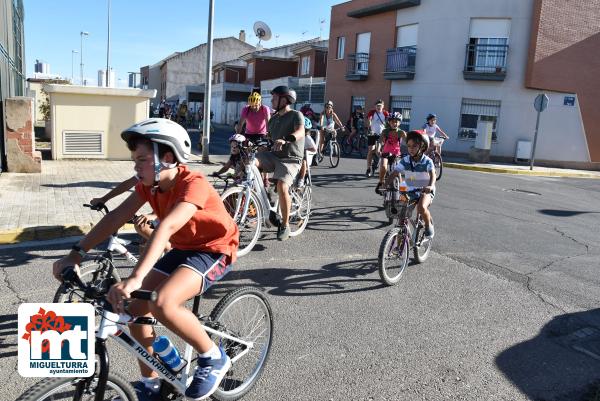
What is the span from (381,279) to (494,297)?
1.15 meters

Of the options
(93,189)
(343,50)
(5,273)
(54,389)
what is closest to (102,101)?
(93,189)

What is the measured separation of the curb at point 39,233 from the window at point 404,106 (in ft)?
68.6

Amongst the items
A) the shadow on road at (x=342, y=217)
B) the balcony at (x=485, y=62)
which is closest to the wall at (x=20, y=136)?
the shadow on road at (x=342, y=217)

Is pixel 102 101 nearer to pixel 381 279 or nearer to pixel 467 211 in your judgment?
pixel 467 211

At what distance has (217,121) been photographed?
48688 millimetres

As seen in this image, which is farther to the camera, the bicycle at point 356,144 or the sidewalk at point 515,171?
the bicycle at point 356,144

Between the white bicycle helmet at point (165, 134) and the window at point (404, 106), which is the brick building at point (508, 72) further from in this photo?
the white bicycle helmet at point (165, 134)

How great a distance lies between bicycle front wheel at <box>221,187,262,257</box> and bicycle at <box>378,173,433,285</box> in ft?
5.29

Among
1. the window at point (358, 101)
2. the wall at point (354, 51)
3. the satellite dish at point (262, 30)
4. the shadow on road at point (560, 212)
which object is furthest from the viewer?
the satellite dish at point (262, 30)

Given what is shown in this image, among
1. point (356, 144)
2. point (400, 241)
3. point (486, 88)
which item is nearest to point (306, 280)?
point (400, 241)

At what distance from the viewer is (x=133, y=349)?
8.47ft

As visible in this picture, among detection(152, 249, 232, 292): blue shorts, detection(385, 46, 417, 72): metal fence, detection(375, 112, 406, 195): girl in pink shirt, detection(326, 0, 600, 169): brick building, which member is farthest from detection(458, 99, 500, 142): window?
detection(152, 249, 232, 292): blue shorts

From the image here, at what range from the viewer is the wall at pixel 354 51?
27.7 meters

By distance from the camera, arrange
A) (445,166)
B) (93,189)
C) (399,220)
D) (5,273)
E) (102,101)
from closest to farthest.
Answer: (5,273)
(399,220)
(93,189)
(102,101)
(445,166)
